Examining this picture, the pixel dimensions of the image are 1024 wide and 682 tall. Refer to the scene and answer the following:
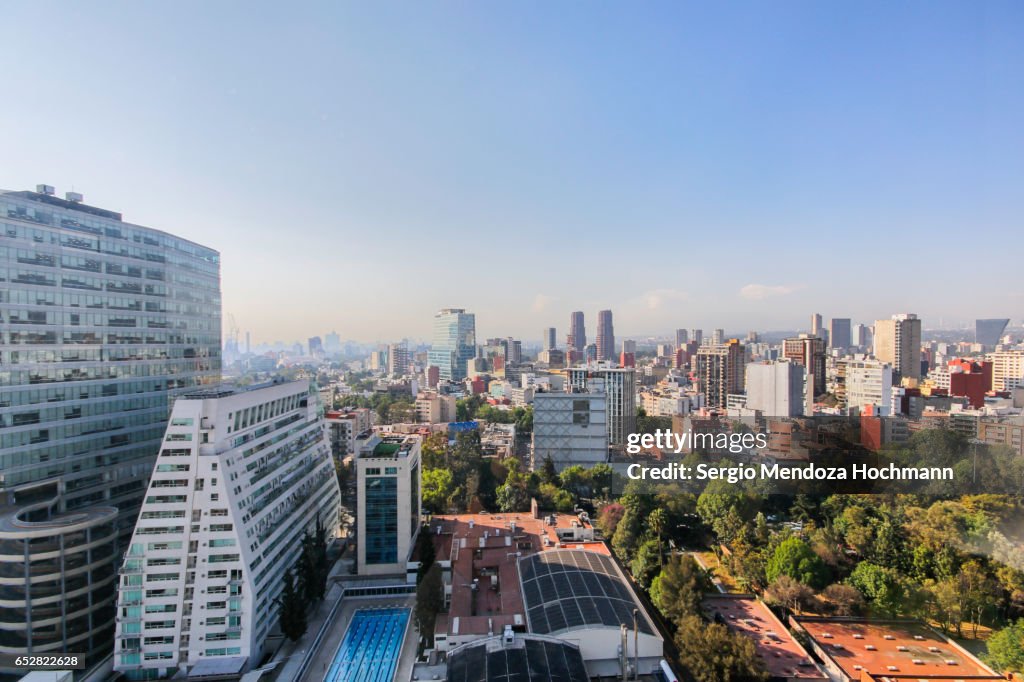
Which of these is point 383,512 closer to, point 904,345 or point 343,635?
point 343,635

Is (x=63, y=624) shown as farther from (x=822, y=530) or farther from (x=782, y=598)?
(x=822, y=530)

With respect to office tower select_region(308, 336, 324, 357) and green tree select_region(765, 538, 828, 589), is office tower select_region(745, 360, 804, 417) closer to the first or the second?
green tree select_region(765, 538, 828, 589)

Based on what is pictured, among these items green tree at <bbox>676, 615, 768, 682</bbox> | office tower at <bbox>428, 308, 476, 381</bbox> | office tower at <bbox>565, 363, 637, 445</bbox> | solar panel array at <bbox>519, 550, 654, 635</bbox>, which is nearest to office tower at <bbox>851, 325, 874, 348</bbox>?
office tower at <bbox>565, 363, 637, 445</bbox>

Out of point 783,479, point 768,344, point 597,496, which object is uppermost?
point 768,344

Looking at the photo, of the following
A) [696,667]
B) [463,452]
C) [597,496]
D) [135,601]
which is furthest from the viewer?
[463,452]

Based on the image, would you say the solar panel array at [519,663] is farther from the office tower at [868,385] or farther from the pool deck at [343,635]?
the office tower at [868,385]

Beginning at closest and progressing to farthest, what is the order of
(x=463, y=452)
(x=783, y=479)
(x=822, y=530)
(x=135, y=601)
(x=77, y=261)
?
(x=135, y=601) < (x=77, y=261) < (x=822, y=530) < (x=783, y=479) < (x=463, y=452)

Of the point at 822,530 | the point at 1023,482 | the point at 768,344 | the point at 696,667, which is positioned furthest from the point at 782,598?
the point at 768,344
